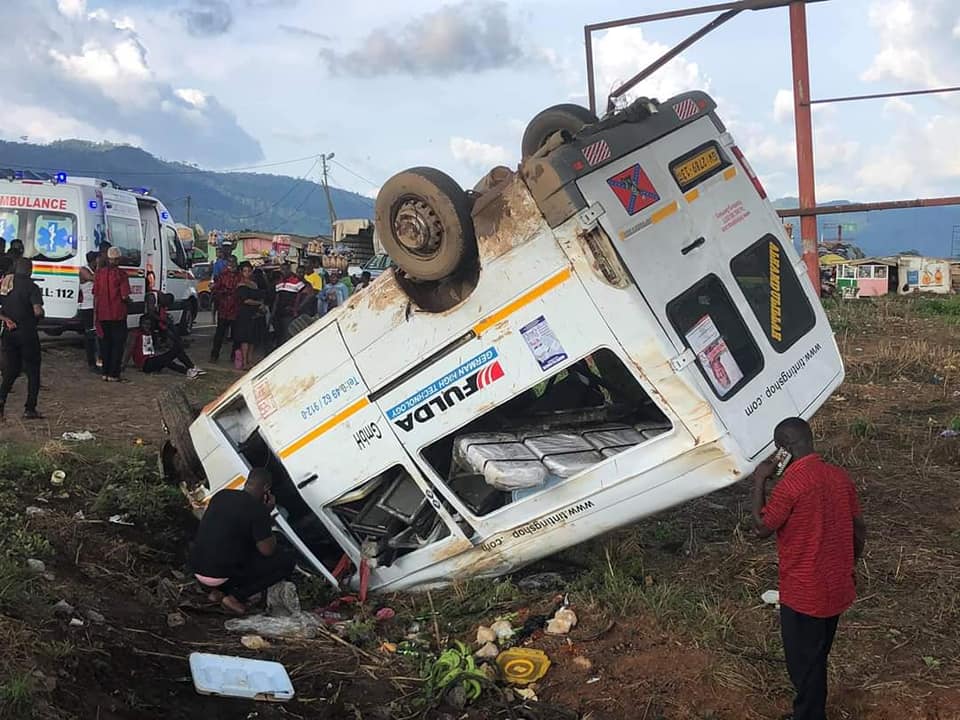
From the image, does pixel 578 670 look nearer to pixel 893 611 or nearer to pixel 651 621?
pixel 651 621

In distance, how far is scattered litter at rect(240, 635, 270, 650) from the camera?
445 centimetres

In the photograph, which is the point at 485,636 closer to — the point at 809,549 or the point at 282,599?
the point at 282,599

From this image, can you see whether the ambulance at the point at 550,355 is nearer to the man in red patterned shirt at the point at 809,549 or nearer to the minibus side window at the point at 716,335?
the minibus side window at the point at 716,335

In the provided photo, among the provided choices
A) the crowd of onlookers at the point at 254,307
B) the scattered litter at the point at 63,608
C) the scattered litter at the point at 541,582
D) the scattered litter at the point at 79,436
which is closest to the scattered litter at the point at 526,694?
the scattered litter at the point at 541,582

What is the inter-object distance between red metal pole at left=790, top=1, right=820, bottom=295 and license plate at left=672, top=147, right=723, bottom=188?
2.21m

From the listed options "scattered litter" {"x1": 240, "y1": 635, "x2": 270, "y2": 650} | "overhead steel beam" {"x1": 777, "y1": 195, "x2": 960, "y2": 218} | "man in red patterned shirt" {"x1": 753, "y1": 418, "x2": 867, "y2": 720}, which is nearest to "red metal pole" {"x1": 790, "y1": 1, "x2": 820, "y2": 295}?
"overhead steel beam" {"x1": 777, "y1": 195, "x2": 960, "y2": 218}

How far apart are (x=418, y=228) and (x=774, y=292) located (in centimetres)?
182

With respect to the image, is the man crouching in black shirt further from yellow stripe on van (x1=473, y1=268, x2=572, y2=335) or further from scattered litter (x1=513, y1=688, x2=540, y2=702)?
scattered litter (x1=513, y1=688, x2=540, y2=702)

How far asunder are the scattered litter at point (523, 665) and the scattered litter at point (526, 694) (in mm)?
46

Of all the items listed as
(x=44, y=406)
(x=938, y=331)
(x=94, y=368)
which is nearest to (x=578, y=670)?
(x=44, y=406)

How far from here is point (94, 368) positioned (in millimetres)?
10508

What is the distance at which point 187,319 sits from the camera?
1442cm

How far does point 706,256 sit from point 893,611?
2171 mm

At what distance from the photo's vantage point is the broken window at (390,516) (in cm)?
473
